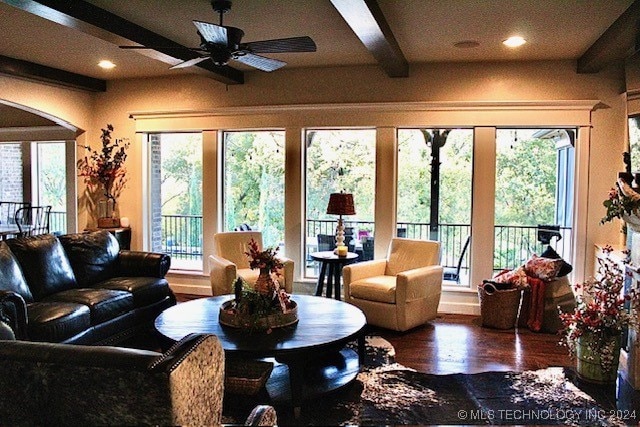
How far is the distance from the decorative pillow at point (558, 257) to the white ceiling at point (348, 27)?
75.6 inches

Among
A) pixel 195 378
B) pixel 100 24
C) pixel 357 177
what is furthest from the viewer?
pixel 357 177

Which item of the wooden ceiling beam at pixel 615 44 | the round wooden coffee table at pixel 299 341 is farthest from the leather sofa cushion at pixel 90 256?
the wooden ceiling beam at pixel 615 44

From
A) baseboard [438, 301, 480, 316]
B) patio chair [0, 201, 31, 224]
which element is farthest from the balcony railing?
patio chair [0, 201, 31, 224]

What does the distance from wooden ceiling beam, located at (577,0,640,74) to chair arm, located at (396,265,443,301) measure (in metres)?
2.37

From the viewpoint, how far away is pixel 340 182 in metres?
6.06

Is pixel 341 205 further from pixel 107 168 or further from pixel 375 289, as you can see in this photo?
pixel 107 168

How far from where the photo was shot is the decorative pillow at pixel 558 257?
498 centimetres

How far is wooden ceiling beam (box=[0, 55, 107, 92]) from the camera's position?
5391 mm

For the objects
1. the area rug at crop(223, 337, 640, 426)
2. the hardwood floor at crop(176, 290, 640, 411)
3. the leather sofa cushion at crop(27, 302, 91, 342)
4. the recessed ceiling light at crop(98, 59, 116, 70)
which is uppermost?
the recessed ceiling light at crop(98, 59, 116, 70)

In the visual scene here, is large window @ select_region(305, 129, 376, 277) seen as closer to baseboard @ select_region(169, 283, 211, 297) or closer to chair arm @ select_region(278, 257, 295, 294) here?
chair arm @ select_region(278, 257, 295, 294)

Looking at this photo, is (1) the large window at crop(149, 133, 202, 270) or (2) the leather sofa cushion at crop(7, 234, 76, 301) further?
(1) the large window at crop(149, 133, 202, 270)

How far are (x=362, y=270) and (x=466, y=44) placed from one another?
233 cm

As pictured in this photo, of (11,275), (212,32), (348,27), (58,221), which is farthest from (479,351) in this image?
(58,221)

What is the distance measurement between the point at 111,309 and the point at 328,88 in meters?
3.26
